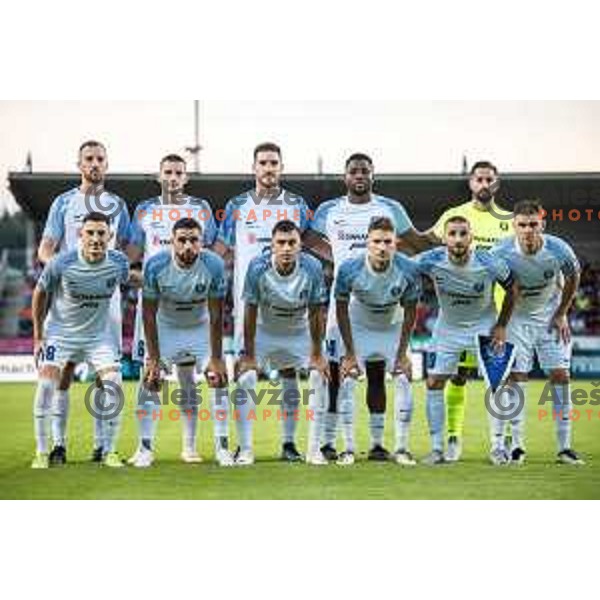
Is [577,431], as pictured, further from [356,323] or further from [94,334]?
[94,334]

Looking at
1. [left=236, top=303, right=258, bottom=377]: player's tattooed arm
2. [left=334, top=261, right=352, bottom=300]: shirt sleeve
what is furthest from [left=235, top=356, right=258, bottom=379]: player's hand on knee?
[left=334, top=261, right=352, bottom=300]: shirt sleeve

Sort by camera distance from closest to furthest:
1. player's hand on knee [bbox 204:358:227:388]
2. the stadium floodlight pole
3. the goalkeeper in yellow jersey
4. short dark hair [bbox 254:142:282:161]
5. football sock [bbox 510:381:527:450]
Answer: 1. the stadium floodlight pole
2. short dark hair [bbox 254:142:282:161]
3. the goalkeeper in yellow jersey
4. player's hand on knee [bbox 204:358:227:388]
5. football sock [bbox 510:381:527:450]

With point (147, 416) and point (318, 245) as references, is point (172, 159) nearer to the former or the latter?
point (318, 245)

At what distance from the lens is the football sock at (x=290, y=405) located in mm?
9062

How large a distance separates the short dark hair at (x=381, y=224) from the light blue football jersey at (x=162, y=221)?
925 millimetres

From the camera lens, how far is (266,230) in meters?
8.99

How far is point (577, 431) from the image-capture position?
29.7 feet

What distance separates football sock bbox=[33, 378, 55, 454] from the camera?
8961mm

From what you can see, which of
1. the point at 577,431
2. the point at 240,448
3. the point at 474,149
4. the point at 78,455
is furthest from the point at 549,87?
the point at 78,455

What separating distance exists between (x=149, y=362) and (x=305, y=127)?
1.67m

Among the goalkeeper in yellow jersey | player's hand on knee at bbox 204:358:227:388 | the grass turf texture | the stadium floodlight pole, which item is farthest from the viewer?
player's hand on knee at bbox 204:358:227:388

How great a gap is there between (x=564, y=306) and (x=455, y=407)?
88 cm

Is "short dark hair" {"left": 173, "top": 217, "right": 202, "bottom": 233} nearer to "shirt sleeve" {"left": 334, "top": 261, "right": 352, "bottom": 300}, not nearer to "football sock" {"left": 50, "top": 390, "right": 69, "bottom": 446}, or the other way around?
"shirt sleeve" {"left": 334, "top": 261, "right": 352, "bottom": 300}

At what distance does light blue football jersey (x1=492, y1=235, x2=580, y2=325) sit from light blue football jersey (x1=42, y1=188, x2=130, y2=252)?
2.20 m
